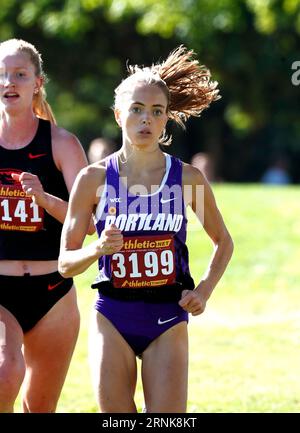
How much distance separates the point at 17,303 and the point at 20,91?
100 cm

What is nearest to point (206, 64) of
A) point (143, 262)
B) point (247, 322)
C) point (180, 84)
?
point (247, 322)

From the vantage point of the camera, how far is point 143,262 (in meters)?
4.55

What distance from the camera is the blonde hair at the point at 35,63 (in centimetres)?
511

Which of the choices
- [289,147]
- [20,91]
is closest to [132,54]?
[289,147]

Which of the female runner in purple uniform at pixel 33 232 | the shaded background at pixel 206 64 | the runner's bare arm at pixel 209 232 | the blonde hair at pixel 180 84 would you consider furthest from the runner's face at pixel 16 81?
the shaded background at pixel 206 64

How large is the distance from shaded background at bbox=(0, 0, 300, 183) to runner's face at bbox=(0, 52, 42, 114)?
14.6 m

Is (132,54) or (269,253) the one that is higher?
(132,54)

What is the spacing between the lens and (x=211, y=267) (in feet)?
15.9

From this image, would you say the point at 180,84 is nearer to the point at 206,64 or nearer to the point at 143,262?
the point at 143,262

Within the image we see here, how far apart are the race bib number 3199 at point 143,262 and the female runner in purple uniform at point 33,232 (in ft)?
1.74

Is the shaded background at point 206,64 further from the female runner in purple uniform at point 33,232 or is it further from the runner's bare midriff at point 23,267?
the runner's bare midriff at point 23,267

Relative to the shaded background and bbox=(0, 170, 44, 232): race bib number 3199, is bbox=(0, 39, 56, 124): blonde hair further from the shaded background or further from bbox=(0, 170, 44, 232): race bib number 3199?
the shaded background

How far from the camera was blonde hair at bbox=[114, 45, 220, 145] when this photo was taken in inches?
190

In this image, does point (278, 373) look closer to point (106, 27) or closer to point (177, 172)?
point (177, 172)
